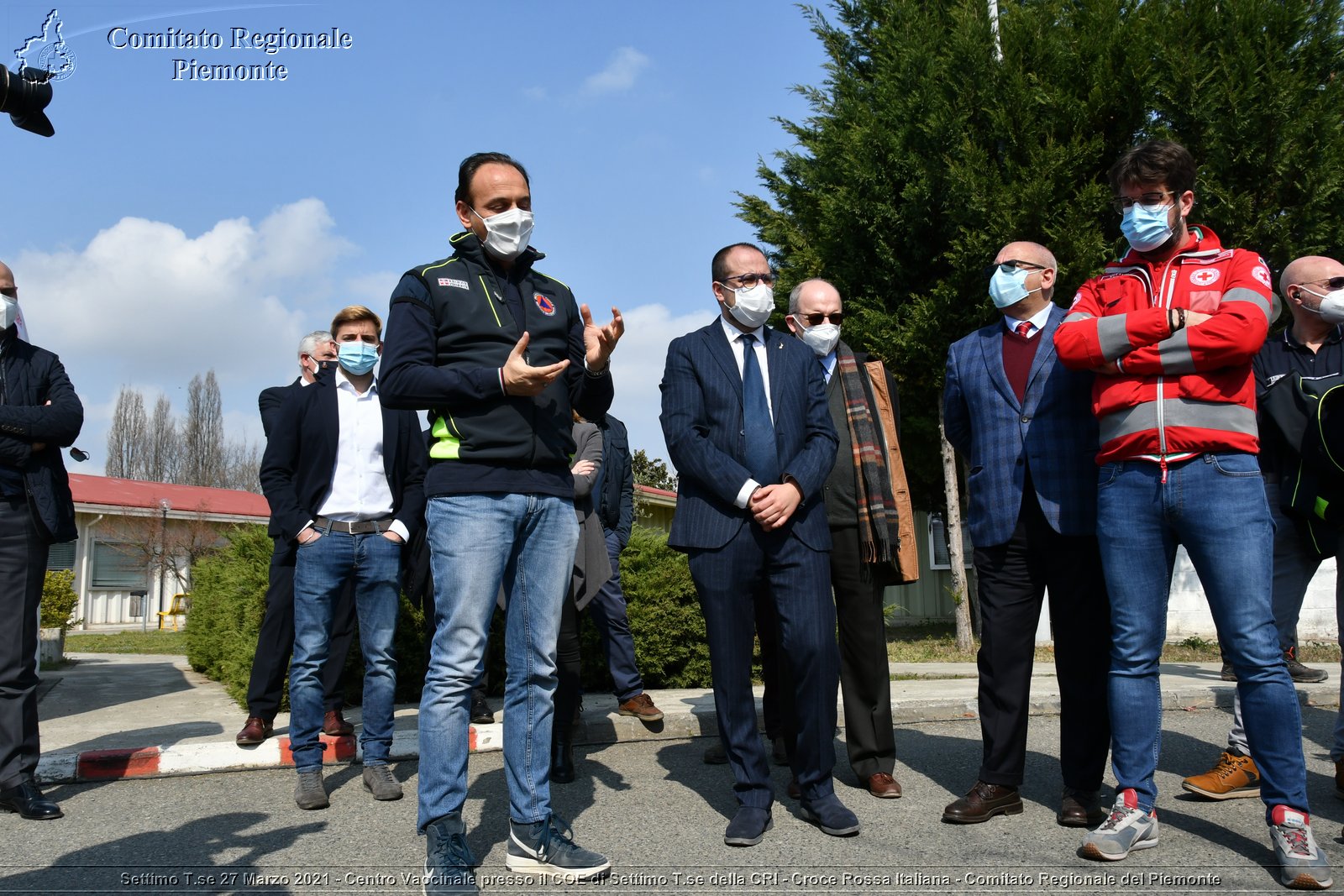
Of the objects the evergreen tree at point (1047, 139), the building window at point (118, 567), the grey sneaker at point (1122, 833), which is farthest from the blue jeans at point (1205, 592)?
the building window at point (118, 567)

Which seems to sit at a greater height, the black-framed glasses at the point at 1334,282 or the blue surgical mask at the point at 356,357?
the black-framed glasses at the point at 1334,282

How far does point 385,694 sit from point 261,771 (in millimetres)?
960

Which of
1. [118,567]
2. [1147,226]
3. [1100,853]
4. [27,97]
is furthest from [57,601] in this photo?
[118,567]

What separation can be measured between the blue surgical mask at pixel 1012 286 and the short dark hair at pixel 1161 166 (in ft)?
2.09

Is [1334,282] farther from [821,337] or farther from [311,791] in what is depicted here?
[311,791]

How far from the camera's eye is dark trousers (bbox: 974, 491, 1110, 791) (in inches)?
160

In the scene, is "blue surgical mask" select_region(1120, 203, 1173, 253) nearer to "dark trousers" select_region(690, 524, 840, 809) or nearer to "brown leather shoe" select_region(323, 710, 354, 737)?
"dark trousers" select_region(690, 524, 840, 809)

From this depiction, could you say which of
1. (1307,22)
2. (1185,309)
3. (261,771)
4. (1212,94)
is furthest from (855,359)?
(1307,22)

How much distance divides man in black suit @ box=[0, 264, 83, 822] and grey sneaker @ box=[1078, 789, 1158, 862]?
4.25 meters

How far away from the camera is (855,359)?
5094mm

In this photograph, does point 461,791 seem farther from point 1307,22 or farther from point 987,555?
point 1307,22

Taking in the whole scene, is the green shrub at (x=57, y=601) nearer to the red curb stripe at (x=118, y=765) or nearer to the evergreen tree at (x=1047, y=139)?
the red curb stripe at (x=118, y=765)

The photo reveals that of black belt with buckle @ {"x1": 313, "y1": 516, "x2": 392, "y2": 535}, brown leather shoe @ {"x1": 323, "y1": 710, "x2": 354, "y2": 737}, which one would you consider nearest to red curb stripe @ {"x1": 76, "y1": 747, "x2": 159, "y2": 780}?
brown leather shoe @ {"x1": 323, "y1": 710, "x2": 354, "y2": 737}

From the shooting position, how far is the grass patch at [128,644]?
52.5 feet
